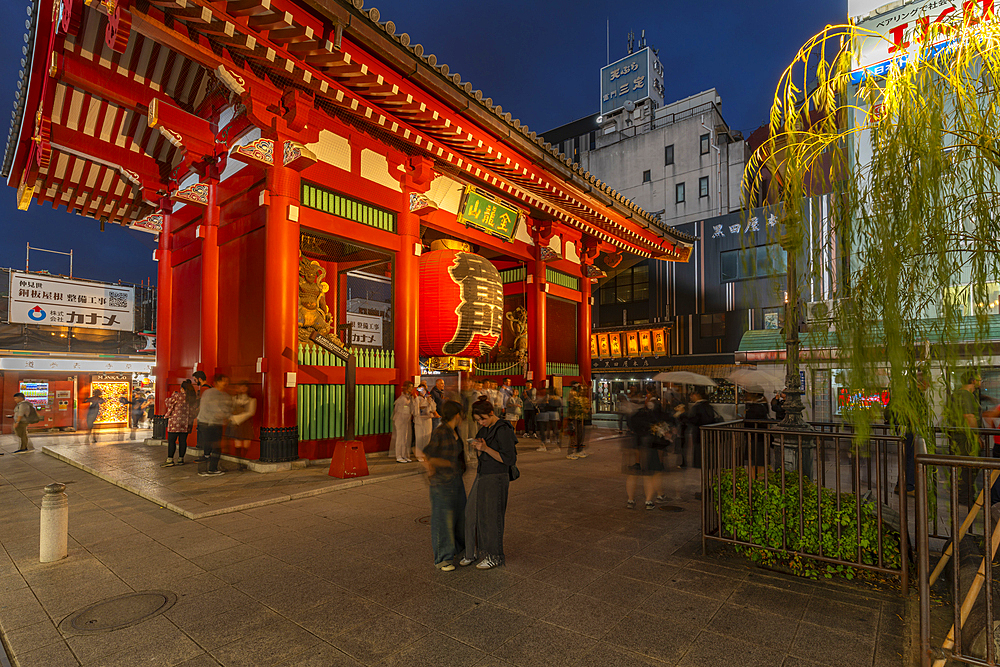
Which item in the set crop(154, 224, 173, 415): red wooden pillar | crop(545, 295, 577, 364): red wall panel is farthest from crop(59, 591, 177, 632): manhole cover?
crop(545, 295, 577, 364): red wall panel

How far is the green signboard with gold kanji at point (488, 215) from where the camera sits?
13016 mm

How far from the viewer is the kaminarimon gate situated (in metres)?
8.23

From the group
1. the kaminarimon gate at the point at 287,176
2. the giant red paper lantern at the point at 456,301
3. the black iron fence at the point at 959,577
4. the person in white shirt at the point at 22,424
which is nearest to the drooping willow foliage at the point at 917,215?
the black iron fence at the point at 959,577

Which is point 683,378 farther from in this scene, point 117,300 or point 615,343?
point 117,300

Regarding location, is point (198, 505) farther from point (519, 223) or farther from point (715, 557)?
point (519, 223)

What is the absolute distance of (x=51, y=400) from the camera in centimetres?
2028

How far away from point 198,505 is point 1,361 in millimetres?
18861

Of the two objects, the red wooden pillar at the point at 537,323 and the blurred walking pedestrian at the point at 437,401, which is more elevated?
the red wooden pillar at the point at 537,323

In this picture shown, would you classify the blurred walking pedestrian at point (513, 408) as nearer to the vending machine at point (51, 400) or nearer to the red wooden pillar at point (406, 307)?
the red wooden pillar at point (406, 307)

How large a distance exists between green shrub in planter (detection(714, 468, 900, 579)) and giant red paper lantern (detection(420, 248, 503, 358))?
6789 millimetres

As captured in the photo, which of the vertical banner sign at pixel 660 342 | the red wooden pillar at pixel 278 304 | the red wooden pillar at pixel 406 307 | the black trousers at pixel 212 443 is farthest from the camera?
the vertical banner sign at pixel 660 342

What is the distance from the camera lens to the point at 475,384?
13.4 metres

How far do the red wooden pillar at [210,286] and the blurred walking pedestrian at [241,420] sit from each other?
1.27m

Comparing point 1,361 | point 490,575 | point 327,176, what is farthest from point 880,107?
point 1,361
